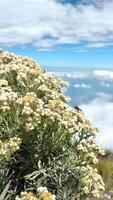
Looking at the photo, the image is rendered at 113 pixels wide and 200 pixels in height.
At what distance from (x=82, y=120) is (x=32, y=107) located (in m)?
1.27

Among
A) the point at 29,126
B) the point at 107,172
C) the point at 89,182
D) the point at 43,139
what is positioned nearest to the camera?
the point at 29,126

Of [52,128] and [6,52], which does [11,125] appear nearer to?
[52,128]

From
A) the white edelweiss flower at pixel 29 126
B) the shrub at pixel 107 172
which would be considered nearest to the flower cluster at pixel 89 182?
the white edelweiss flower at pixel 29 126

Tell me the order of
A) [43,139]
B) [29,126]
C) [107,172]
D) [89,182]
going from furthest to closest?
[107,172]
[89,182]
[43,139]
[29,126]

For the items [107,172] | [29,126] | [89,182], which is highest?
[107,172]

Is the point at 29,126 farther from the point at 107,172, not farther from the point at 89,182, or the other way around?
the point at 107,172

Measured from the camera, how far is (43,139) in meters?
6.82

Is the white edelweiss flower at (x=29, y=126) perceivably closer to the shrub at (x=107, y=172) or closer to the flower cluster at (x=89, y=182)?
the flower cluster at (x=89, y=182)

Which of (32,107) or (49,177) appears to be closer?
(32,107)

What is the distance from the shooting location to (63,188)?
23.4 ft

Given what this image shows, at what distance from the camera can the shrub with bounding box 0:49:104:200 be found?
6.49 metres

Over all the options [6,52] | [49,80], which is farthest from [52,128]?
[6,52]

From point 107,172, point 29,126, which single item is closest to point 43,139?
point 29,126

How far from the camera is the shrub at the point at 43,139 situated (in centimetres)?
649
